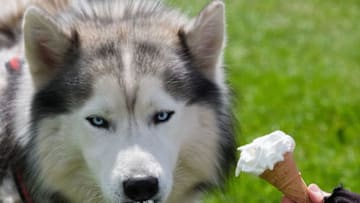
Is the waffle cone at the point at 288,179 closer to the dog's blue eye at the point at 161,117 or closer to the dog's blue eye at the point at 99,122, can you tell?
the dog's blue eye at the point at 161,117

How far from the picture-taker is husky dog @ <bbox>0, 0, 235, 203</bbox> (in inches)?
143

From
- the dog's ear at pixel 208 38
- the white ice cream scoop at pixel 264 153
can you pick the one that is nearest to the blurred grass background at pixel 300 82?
the dog's ear at pixel 208 38

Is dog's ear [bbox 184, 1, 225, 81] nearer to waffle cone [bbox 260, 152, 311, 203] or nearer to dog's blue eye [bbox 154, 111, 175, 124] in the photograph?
dog's blue eye [bbox 154, 111, 175, 124]

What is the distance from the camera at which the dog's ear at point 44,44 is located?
148 inches

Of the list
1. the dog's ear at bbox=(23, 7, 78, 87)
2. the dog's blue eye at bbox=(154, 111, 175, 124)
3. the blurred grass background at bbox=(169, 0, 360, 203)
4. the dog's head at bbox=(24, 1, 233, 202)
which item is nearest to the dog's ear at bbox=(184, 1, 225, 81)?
the dog's head at bbox=(24, 1, 233, 202)

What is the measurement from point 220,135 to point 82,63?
0.75 metres

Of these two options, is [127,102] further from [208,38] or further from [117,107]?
[208,38]

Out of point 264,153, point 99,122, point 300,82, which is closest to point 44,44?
point 99,122

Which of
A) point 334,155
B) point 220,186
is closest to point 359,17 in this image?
point 334,155

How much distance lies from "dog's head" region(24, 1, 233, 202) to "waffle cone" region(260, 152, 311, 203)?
439 mm

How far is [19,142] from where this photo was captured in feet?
12.9

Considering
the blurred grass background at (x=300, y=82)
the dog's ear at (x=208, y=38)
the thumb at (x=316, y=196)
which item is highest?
the dog's ear at (x=208, y=38)

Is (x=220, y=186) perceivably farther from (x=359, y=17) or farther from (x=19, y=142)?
(x=359, y=17)

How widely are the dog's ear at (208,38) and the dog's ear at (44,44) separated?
554 mm
